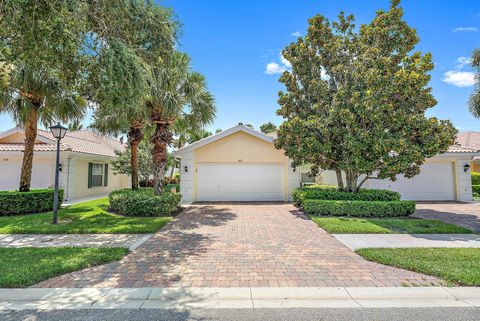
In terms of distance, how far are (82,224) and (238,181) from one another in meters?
8.44

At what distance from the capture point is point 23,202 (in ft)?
34.6

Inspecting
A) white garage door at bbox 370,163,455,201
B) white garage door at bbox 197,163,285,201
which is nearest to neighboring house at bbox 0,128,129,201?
white garage door at bbox 197,163,285,201

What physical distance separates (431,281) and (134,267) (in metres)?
5.44

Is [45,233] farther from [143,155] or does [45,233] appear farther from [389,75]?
[143,155]

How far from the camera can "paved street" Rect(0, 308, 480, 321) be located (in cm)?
329

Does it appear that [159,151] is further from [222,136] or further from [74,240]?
[74,240]

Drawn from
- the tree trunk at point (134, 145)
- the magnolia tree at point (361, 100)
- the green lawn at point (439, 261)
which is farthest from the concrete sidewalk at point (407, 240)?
the tree trunk at point (134, 145)

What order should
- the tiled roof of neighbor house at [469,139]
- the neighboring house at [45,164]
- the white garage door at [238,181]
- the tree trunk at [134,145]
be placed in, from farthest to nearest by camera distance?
the tiled roof of neighbor house at [469,139]
the white garage door at [238,181]
the neighboring house at [45,164]
the tree trunk at [134,145]

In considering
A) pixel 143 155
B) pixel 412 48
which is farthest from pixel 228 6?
pixel 143 155

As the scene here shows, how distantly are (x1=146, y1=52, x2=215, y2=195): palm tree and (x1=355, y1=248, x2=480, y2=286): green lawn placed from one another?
8458 mm

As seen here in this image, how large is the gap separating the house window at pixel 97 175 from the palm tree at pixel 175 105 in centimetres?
858

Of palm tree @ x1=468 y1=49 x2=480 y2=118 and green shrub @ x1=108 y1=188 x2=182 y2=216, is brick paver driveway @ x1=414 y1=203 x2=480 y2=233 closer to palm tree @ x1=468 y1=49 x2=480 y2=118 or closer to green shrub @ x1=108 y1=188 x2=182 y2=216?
palm tree @ x1=468 y1=49 x2=480 y2=118

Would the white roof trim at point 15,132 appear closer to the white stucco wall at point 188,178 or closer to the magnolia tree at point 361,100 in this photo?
the white stucco wall at point 188,178

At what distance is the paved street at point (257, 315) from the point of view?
130 inches
